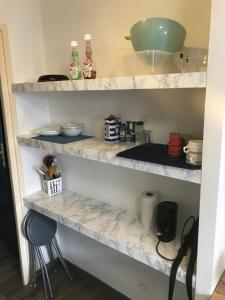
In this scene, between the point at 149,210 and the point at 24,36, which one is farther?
the point at 24,36

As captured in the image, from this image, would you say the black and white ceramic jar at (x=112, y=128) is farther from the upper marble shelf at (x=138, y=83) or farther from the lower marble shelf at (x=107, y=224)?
the lower marble shelf at (x=107, y=224)

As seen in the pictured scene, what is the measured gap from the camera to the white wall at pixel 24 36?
71.7 inches

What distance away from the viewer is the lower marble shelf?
4.35 feet

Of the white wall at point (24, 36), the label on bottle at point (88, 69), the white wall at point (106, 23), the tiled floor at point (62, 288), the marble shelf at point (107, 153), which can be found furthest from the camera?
the tiled floor at point (62, 288)

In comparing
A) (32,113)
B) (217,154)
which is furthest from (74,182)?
(217,154)

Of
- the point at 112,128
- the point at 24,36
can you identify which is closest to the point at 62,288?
the point at 112,128

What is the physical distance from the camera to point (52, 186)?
2.12 meters

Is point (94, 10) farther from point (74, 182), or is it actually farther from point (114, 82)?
point (74, 182)

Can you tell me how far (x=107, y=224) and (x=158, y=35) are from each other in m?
1.13

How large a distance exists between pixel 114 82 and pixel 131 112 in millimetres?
387

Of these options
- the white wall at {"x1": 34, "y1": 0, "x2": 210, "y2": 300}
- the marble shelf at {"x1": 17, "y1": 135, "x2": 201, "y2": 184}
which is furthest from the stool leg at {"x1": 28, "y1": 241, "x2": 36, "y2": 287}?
the marble shelf at {"x1": 17, "y1": 135, "x2": 201, "y2": 184}

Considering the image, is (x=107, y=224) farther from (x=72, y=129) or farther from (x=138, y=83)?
(x=138, y=83)

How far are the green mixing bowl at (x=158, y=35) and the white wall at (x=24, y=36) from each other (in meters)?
1.06

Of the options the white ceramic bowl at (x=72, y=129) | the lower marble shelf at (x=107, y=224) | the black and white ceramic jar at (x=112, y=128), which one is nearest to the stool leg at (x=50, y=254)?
the lower marble shelf at (x=107, y=224)
